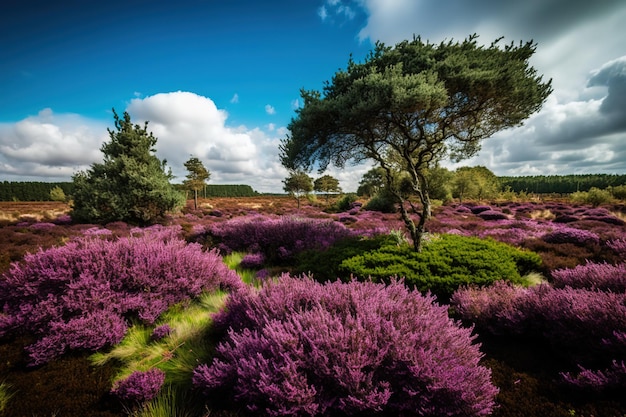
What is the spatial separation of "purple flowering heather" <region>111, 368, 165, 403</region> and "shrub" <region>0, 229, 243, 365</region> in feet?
4.05

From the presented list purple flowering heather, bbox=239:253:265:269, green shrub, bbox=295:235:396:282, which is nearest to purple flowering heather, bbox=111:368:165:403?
green shrub, bbox=295:235:396:282

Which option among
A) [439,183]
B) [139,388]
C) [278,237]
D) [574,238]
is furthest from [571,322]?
[439,183]

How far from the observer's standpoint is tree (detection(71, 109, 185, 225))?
14766mm

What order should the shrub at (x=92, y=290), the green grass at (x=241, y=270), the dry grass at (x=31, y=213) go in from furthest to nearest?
the dry grass at (x=31, y=213) < the green grass at (x=241, y=270) < the shrub at (x=92, y=290)

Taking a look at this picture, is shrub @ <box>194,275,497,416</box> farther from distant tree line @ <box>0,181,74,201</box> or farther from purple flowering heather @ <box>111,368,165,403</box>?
distant tree line @ <box>0,181,74,201</box>

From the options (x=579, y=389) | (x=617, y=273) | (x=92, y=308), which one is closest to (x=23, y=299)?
(x=92, y=308)

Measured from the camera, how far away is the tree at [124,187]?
1477 cm

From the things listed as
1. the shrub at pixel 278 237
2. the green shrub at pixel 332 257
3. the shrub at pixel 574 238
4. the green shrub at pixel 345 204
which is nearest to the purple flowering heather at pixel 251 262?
the shrub at pixel 278 237

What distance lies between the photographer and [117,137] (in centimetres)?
1541

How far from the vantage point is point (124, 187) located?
1512cm

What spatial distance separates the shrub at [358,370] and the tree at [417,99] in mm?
5152

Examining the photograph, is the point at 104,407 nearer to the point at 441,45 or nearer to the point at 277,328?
the point at 277,328

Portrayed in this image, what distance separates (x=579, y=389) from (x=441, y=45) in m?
8.94

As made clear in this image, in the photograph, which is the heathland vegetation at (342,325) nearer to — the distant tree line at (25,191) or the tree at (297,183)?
the tree at (297,183)
